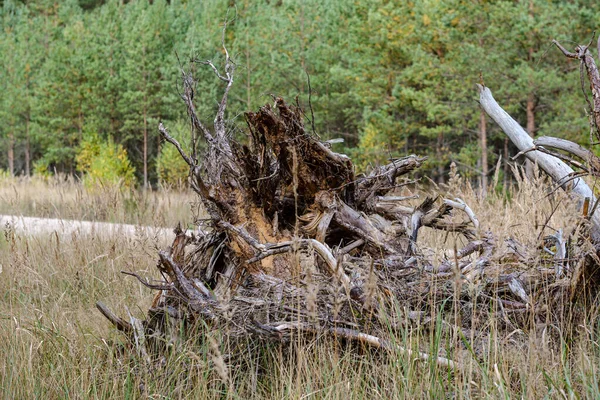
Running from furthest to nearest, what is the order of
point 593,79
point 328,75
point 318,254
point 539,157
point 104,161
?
point 328,75 → point 104,161 → point 539,157 → point 318,254 → point 593,79

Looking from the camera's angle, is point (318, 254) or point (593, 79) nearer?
point (593, 79)

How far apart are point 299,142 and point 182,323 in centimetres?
103

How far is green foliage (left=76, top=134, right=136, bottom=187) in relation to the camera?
18094mm

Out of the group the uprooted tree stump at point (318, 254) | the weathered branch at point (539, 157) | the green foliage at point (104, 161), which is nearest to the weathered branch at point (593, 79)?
the uprooted tree stump at point (318, 254)

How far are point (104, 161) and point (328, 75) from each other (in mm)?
7446

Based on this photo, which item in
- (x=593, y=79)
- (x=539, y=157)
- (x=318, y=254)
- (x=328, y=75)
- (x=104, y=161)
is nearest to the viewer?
(x=593, y=79)

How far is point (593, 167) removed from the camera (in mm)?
2639

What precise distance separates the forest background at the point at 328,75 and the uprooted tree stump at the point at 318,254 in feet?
17.4

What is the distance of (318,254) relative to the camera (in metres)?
2.99

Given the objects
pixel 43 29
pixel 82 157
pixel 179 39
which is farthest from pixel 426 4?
pixel 43 29

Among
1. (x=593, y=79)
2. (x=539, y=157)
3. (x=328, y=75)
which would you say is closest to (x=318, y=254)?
(x=539, y=157)

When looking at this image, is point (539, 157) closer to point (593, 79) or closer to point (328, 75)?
point (593, 79)

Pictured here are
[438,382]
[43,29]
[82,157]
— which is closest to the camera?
[438,382]

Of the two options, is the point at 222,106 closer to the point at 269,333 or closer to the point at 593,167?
the point at 269,333
